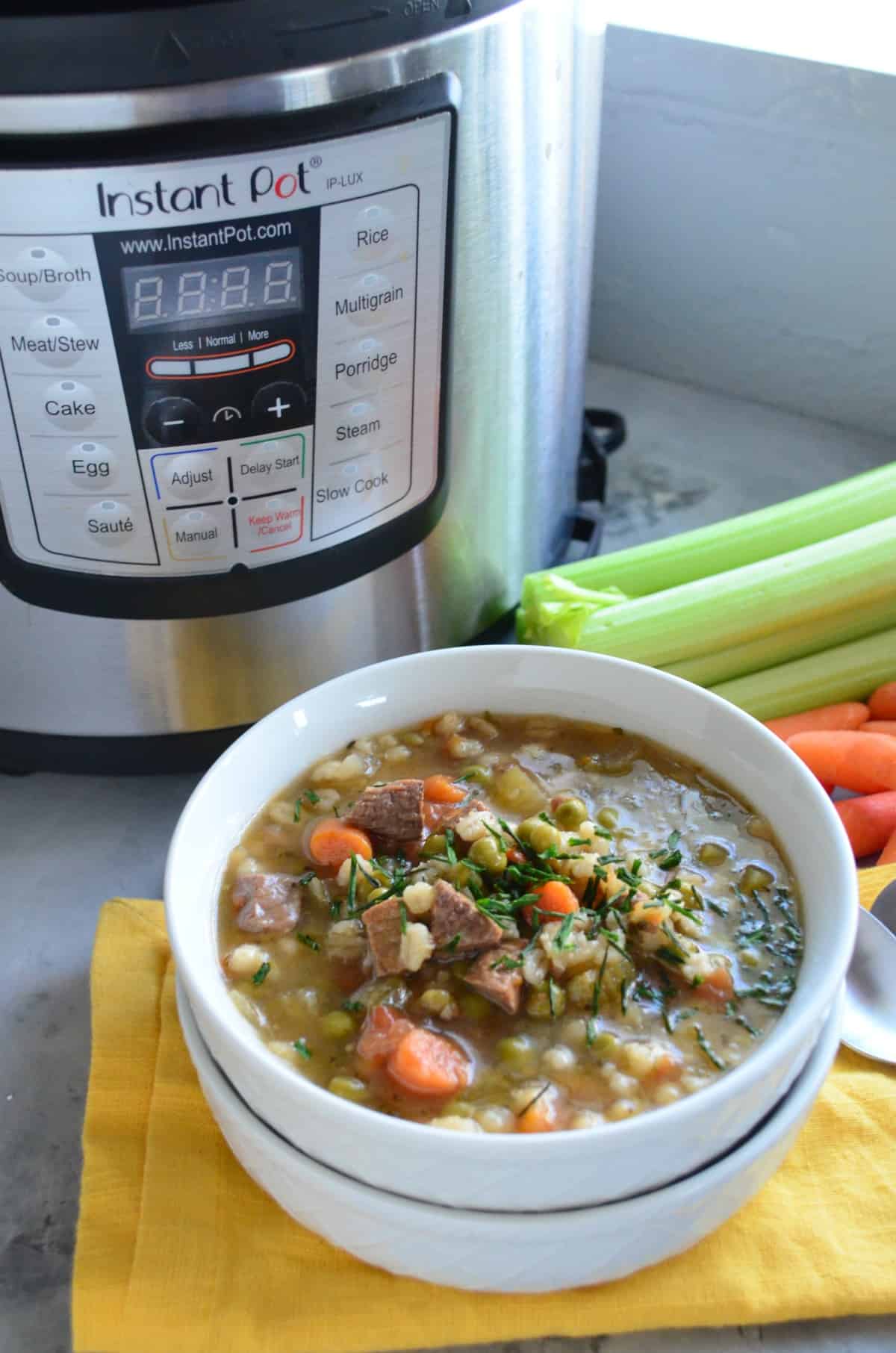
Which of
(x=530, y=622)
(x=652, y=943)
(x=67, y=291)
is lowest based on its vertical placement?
(x=530, y=622)

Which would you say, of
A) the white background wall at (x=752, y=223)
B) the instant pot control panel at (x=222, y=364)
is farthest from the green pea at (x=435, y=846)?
the white background wall at (x=752, y=223)

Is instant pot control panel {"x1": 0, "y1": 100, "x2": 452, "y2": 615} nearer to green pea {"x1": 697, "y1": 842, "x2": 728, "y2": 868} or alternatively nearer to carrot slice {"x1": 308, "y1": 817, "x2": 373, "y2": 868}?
carrot slice {"x1": 308, "y1": 817, "x2": 373, "y2": 868}

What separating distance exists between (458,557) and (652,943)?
0.44 meters

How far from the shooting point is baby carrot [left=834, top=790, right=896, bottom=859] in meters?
1.10

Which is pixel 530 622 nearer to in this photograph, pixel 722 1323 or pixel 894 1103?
pixel 894 1103

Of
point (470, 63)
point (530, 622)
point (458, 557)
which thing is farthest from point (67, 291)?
point (530, 622)

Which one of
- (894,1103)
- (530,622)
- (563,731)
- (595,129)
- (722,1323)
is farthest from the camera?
(530,622)

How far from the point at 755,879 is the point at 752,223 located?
975mm

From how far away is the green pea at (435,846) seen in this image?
0.88m

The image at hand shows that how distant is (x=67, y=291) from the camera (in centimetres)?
88

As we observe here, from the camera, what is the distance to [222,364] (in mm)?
916

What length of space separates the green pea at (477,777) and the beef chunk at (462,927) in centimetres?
15

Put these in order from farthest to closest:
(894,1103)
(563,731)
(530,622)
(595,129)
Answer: (530,622), (595,129), (563,731), (894,1103)

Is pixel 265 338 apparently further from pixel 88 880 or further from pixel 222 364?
pixel 88 880
